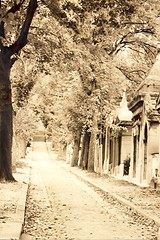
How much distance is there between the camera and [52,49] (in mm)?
23484

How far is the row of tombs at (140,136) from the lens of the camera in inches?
974

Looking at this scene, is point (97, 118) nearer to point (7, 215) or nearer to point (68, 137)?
point (68, 137)

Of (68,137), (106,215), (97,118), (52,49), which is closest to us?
(106,215)

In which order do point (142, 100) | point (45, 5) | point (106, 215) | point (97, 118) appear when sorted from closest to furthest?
point (106, 215) → point (45, 5) → point (142, 100) → point (97, 118)

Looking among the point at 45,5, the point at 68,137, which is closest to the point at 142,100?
the point at 45,5

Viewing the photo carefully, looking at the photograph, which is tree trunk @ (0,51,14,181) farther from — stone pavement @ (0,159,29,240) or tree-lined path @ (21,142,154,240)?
tree-lined path @ (21,142,154,240)

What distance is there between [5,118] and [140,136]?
868 centimetres

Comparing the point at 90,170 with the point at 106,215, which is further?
the point at 90,170

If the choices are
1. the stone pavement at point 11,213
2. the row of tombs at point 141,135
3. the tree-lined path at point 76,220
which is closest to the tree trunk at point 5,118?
the stone pavement at point 11,213

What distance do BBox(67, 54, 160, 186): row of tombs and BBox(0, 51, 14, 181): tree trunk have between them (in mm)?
5889

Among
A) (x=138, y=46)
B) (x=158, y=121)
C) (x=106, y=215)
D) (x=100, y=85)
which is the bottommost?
(x=106, y=215)

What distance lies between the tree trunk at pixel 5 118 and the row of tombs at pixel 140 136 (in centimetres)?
589

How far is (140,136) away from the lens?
27.6 metres

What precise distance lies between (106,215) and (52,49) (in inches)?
471
